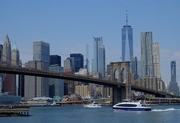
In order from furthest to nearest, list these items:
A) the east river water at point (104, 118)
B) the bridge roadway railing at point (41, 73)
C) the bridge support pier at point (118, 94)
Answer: the bridge support pier at point (118, 94)
the bridge roadway railing at point (41, 73)
the east river water at point (104, 118)

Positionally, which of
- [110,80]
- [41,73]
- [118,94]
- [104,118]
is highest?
[41,73]

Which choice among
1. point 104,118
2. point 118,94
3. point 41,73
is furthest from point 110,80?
point 104,118

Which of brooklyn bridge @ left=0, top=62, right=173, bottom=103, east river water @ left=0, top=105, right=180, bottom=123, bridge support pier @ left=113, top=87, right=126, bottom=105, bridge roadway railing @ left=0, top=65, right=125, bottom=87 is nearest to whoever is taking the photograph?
east river water @ left=0, top=105, right=180, bottom=123

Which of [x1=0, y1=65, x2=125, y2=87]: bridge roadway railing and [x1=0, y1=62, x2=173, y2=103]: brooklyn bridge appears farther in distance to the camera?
[x1=0, y1=62, x2=173, y2=103]: brooklyn bridge

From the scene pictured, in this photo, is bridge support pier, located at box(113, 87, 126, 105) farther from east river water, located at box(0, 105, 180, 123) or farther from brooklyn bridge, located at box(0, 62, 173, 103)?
east river water, located at box(0, 105, 180, 123)

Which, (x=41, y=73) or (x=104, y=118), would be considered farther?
(x=41, y=73)

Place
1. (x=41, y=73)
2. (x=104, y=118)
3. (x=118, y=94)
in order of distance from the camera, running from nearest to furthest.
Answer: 1. (x=104, y=118)
2. (x=41, y=73)
3. (x=118, y=94)

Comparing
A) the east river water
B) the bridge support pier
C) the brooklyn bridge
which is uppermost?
the brooklyn bridge

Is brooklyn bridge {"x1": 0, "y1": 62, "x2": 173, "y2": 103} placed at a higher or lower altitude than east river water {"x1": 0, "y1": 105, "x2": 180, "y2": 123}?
higher

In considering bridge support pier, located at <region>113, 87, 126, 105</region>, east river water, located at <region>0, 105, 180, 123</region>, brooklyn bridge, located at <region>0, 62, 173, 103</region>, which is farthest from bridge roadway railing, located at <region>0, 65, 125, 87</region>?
east river water, located at <region>0, 105, 180, 123</region>

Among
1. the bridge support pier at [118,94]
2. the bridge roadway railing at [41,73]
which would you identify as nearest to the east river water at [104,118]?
the bridge roadway railing at [41,73]

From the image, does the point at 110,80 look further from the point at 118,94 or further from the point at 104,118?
the point at 104,118

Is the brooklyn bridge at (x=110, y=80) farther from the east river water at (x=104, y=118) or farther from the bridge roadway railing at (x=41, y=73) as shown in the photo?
the east river water at (x=104, y=118)

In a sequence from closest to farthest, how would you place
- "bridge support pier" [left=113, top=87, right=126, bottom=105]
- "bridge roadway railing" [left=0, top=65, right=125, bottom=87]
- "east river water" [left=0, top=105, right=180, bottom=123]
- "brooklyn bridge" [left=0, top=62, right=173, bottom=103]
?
"east river water" [left=0, top=105, right=180, bottom=123] < "bridge roadway railing" [left=0, top=65, right=125, bottom=87] < "brooklyn bridge" [left=0, top=62, right=173, bottom=103] < "bridge support pier" [left=113, top=87, right=126, bottom=105]
